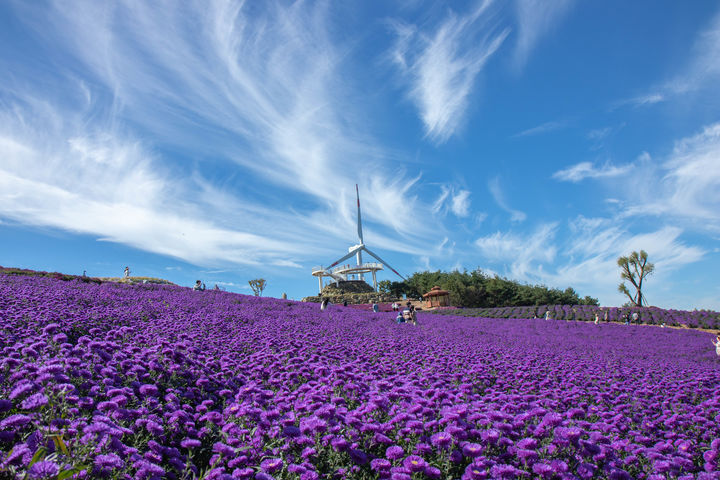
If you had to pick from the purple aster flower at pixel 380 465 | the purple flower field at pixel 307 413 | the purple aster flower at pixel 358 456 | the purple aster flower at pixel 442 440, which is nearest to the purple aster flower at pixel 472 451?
the purple flower field at pixel 307 413

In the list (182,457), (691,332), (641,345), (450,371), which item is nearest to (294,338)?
(450,371)

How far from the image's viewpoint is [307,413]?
4.30 metres

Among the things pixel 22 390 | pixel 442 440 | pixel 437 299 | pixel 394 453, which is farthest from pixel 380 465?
pixel 437 299

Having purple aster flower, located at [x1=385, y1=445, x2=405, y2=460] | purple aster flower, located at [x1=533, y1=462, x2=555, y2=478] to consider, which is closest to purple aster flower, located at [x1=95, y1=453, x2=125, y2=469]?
purple aster flower, located at [x1=385, y1=445, x2=405, y2=460]

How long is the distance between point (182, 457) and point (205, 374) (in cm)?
210

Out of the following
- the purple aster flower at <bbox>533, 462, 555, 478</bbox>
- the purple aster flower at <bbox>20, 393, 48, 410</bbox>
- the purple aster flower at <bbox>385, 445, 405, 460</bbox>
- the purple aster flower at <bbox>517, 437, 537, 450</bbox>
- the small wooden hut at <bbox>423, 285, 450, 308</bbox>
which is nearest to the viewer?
the purple aster flower at <bbox>20, 393, 48, 410</bbox>

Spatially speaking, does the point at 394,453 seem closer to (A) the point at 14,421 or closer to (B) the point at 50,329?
(A) the point at 14,421

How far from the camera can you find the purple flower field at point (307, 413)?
10.1 ft

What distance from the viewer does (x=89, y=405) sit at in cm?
354

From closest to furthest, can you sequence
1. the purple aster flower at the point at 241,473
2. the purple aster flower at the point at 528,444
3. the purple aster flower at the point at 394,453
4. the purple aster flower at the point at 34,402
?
the purple aster flower at the point at 241,473 → the purple aster flower at the point at 34,402 → the purple aster flower at the point at 394,453 → the purple aster flower at the point at 528,444

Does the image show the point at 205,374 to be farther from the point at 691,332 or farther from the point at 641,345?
the point at 691,332

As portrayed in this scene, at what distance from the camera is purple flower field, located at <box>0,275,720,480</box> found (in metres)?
3.07

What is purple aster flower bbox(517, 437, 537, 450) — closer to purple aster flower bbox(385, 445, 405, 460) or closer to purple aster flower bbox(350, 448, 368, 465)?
purple aster flower bbox(385, 445, 405, 460)

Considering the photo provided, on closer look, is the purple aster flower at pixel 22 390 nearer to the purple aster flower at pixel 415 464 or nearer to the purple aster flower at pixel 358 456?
the purple aster flower at pixel 358 456
